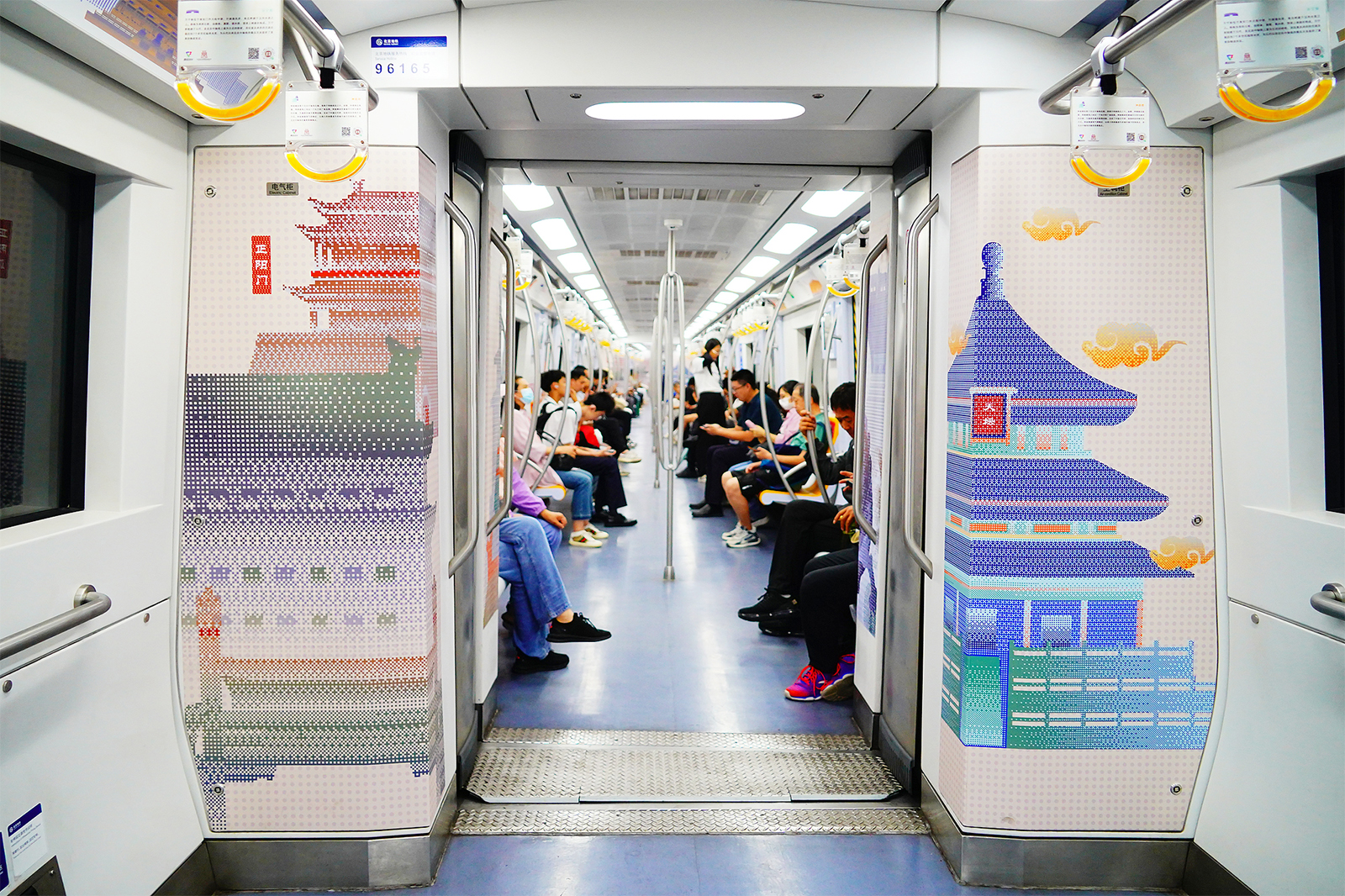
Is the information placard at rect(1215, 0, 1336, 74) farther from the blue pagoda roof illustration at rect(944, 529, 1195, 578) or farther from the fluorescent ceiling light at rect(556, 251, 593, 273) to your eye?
the fluorescent ceiling light at rect(556, 251, 593, 273)

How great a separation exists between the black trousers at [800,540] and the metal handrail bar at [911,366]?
2.15 m

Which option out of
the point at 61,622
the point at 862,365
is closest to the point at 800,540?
the point at 862,365

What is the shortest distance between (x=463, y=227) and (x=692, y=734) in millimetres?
2250

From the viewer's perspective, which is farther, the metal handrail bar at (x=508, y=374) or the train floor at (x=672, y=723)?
the metal handrail bar at (x=508, y=374)

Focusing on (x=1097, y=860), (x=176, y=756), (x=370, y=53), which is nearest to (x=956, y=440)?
(x=1097, y=860)

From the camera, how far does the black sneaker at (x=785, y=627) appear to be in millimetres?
4887

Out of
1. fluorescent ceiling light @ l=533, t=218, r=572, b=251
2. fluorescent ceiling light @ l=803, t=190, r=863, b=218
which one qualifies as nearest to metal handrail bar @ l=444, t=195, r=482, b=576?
fluorescent ceiling light @ l=803, t=190, r=863, b=218

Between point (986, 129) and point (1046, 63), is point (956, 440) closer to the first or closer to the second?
point (986, 129)

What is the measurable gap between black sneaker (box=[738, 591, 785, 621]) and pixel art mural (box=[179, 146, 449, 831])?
2.97 m

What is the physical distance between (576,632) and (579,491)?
3005mm

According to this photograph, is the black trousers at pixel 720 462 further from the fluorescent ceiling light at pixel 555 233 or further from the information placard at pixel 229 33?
the information placard at pixel 229 33

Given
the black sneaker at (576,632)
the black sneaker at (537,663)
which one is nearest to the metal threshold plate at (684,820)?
the black sneaker at (537,663)

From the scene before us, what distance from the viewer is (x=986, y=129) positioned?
2.38 m

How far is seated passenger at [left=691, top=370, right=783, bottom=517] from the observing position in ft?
27.0
